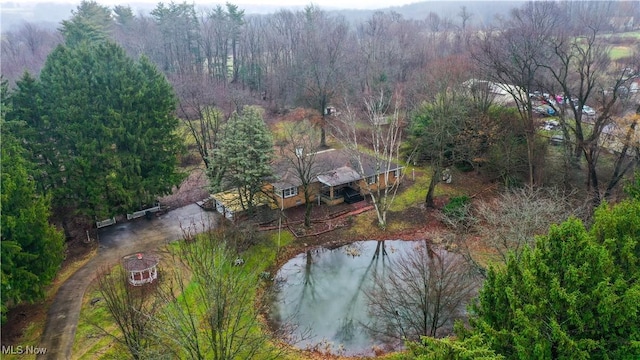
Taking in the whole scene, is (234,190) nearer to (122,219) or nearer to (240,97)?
(122,219)

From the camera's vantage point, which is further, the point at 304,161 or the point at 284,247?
the point at 304,161

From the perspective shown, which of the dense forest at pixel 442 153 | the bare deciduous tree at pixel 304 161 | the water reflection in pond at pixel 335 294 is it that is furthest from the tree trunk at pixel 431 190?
the bare deciduous tree at pixel 304 161

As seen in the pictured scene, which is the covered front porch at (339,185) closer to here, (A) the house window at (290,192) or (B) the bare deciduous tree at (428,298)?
(A) the house window at (290,192)

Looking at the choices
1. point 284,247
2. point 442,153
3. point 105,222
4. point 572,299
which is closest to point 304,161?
point 284,247

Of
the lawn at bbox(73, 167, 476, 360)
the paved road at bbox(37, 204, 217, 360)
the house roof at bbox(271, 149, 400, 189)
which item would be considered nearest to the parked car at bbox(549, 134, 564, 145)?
the lawn at bbox(73, 167, 476, 360)

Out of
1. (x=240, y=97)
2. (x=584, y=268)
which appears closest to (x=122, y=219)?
(x=240, y=97)

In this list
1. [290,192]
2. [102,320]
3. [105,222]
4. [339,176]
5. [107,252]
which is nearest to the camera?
[102,320]

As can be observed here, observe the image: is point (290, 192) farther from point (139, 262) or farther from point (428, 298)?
point (428, 298)
